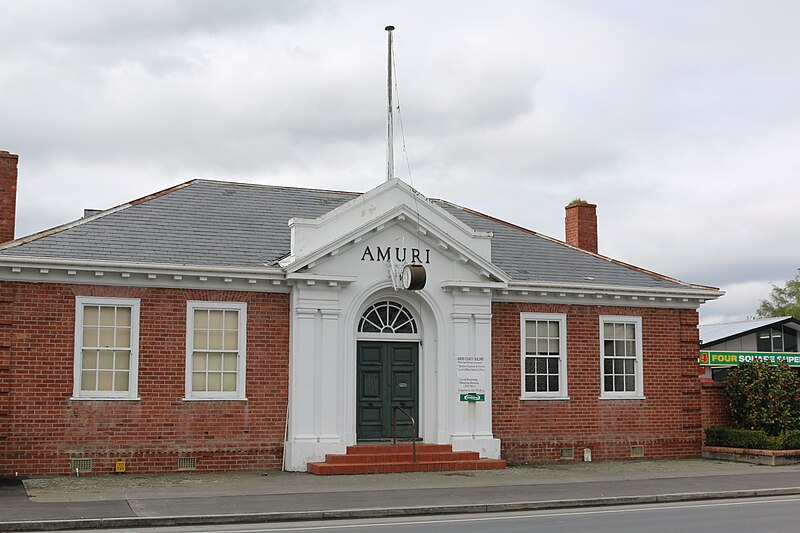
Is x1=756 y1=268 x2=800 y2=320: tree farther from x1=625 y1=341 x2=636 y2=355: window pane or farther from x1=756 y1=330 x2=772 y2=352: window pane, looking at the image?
x1=625 y1=341 x2=636 y2=355: window pane

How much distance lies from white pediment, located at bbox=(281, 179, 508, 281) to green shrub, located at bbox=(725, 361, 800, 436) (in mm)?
6766

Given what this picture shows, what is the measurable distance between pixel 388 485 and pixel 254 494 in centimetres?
253

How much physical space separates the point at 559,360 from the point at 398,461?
4882mm

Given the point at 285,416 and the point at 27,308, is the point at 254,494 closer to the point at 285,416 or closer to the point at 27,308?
the point at 285,416

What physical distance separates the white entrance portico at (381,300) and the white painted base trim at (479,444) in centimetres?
2

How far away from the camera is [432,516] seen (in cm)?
1418

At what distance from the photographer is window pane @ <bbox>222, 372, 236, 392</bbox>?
1947 centimetres

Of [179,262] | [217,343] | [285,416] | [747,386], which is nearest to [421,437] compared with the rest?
[285,416]

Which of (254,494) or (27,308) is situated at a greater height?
(27,308)

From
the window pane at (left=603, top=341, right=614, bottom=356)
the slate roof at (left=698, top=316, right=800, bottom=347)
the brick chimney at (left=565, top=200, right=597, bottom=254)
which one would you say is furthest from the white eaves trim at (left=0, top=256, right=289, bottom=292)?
the slate roof at (left=698, top=316, right=800, bottom=347)

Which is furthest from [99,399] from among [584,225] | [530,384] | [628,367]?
[584,225]

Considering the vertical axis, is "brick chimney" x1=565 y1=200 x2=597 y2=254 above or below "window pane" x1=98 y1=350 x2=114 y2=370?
above

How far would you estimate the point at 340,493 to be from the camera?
→ 16.0 m

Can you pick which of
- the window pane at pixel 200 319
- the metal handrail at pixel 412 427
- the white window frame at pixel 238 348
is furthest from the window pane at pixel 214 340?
the metal handrail at pixel 412 427
